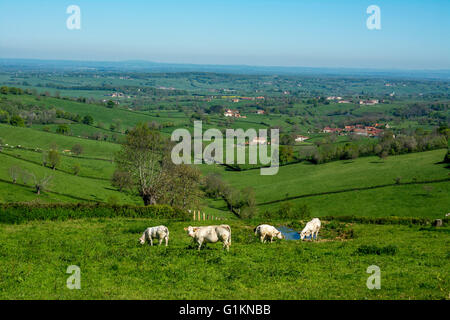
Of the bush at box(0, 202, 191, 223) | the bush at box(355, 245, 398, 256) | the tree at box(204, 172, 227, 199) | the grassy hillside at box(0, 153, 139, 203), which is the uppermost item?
the bush at box(355, 245, 398, 256)

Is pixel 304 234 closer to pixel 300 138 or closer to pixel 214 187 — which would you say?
pixel 214 187

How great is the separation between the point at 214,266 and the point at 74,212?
56.7 ft

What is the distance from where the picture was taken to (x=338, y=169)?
328ft

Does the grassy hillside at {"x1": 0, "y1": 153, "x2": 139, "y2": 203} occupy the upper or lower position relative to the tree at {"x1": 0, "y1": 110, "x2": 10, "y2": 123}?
lower

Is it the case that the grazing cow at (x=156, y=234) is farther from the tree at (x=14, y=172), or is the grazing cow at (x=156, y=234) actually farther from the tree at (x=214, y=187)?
the tree at (x=214, y=187)

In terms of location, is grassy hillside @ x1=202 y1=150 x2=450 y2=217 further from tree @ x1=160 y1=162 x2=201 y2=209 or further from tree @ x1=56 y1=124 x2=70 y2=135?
tree @ x1=56 y1=124 x2=70 y2=135

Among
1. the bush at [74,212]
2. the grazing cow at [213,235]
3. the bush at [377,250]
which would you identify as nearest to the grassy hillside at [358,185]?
the bush at [74,212]

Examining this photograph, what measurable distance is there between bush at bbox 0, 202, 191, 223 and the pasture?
3.40 meters

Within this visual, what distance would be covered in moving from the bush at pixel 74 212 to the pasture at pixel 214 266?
3402mm

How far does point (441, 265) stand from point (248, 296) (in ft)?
32.7

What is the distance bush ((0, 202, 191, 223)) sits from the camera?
95.5 feet

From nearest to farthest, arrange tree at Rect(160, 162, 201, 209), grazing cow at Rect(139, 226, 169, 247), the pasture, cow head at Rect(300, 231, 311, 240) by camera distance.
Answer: the pasture < grazing cow at Rect(139, 226, 169, 247) < cow head at Rect(300, 231, 311, 240) < tree at Rect(160, 162, 201, 209)

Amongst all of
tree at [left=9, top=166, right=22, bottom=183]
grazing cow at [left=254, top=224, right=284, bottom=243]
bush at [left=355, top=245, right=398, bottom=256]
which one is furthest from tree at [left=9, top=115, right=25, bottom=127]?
bush at [left=355, top=245, right=398, bottom=256]
